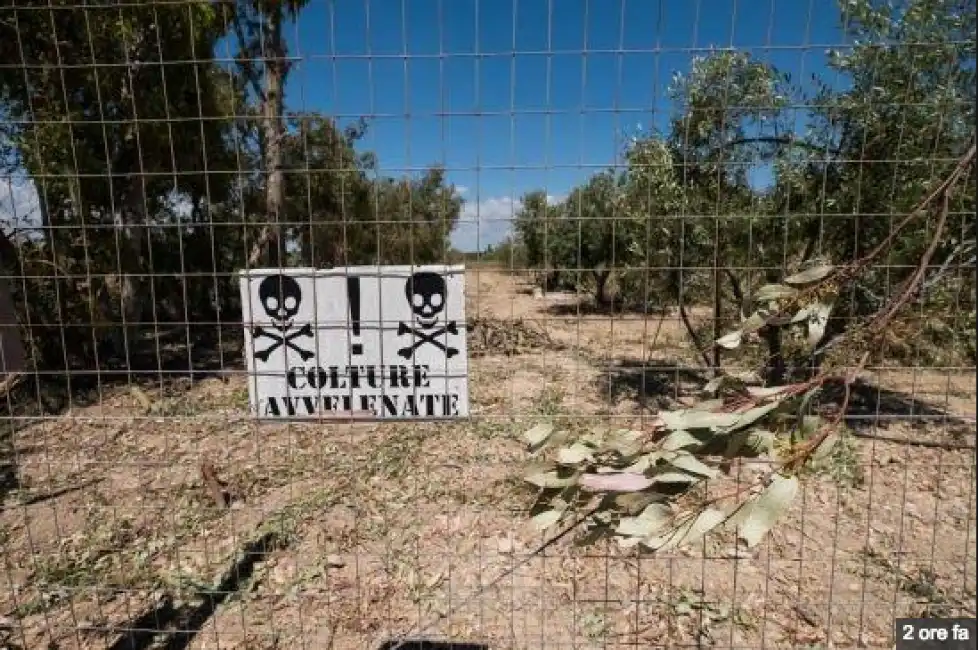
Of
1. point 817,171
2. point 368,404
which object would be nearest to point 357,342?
point 368,404

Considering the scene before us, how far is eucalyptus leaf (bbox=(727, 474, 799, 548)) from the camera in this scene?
134 cm

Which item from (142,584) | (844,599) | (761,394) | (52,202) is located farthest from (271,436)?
(761,394)

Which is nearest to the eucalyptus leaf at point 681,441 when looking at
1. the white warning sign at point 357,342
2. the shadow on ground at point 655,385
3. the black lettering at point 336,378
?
the white warning sign at point 357,342

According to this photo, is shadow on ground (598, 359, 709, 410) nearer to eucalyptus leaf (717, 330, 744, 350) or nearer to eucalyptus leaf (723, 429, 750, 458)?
eucalyptus leaf (717, 330, 744, 350)

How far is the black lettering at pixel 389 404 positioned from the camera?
2.27 meters

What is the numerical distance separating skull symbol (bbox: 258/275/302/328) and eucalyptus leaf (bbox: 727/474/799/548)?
5.35ft

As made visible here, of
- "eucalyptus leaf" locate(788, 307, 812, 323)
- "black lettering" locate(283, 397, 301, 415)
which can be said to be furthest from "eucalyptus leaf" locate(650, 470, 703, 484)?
"black lettering" locate(283, 397, 301, 415)

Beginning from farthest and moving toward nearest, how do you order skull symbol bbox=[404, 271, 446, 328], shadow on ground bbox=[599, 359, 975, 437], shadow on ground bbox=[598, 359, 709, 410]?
shadow on ground bbox=[598, 359, 709, 410] → shadow on ground bbox=[599, 359, 975, 437] → skull symbol bbox=[404, 271, 446, 328]

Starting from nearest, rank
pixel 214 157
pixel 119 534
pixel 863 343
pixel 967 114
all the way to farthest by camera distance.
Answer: pixel 863 343, pixel 967 114, pixel 119 534, pixel 214 157

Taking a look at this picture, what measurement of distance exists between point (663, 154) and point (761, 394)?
12.9 feet

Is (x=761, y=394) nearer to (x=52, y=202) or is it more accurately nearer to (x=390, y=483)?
(x=390, y=483)

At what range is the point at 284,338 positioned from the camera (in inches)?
88.8

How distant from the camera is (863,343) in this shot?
1949 mm

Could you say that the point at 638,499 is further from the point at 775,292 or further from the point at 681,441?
the point at 775,292
